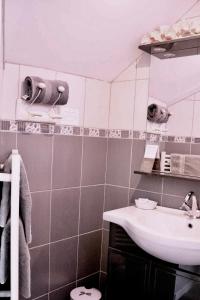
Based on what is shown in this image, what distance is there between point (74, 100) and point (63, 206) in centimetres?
68

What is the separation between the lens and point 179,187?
1.91 meters

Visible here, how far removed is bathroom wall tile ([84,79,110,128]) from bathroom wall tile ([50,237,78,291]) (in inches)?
31.5

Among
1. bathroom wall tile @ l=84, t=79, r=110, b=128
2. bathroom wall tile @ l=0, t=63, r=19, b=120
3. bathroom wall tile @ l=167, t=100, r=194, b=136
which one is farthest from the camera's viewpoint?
bathroom wall tile @ l=84, t=79, r=110, b=128

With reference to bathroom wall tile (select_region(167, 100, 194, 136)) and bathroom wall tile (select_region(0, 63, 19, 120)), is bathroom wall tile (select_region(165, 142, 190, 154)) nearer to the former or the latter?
bathroom wall tile (select_region(167, 100, 194, 136))

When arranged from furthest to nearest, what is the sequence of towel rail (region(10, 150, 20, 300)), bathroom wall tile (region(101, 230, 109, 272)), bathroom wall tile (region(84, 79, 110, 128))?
bathroom wall tile (region(101, 230, 109, 272)), bathroom wall tile (region(84, 79, 110, 128)), towel rail (region(10, 150, 20, 300))

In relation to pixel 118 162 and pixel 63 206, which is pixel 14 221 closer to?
pixel 63 206

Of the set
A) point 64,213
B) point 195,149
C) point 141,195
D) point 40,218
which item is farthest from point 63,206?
point 195,149

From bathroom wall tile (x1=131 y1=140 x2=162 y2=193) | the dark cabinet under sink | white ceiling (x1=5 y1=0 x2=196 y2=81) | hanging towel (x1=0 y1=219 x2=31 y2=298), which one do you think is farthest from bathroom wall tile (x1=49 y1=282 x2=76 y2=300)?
white ceiling (x1=5 y1=0 x2=196 y2=81)

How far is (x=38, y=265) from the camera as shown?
1.88 metres

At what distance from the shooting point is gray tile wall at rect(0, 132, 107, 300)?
5.99ft

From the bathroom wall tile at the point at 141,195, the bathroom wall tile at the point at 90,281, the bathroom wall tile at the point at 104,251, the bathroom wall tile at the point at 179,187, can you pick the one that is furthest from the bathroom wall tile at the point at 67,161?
the bathroom wall tile at the point at 90,281

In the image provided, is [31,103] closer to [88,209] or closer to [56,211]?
[56,211]

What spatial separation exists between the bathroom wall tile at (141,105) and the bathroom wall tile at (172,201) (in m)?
0.47

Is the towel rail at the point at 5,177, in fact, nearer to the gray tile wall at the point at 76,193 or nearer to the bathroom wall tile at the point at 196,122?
the gray tile wall at the point at 76,193
